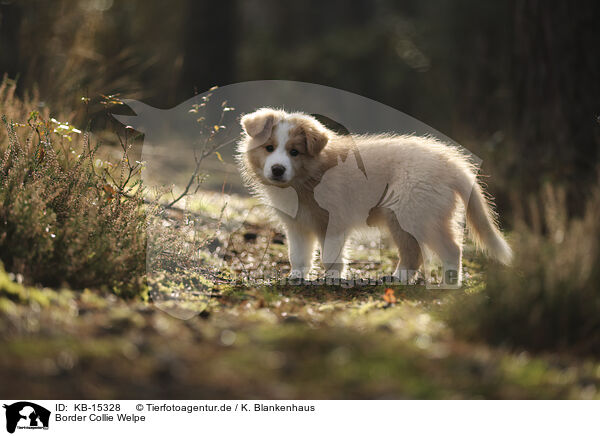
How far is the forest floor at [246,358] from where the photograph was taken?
2305 millimetres

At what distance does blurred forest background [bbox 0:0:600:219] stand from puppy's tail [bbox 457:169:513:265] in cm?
181

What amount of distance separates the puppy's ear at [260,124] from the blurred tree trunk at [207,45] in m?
7.18

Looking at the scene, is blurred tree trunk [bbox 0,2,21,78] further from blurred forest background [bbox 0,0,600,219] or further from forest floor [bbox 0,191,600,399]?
forest floor [bbox 0,191,600,399]

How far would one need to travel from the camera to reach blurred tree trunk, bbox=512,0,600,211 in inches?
272

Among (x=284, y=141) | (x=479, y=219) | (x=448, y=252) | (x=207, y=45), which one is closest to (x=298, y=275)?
(x=284, y=141)

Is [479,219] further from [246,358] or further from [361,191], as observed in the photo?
[246,358]

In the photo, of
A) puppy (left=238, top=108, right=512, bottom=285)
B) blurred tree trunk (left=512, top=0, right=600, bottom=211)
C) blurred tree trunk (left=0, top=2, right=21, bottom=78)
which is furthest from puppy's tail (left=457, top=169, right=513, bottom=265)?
blurred tree trunk (left=0, top=2, right=21, bottom=78)

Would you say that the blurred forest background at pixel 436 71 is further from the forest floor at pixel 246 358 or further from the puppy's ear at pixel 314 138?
the forest floor at pixel 246 358

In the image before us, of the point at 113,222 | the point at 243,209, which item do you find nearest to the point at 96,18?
the point at 243,209

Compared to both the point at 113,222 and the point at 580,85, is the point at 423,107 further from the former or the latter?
the point at 113,222

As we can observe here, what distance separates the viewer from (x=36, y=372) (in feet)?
7.36

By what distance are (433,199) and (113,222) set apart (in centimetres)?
231
